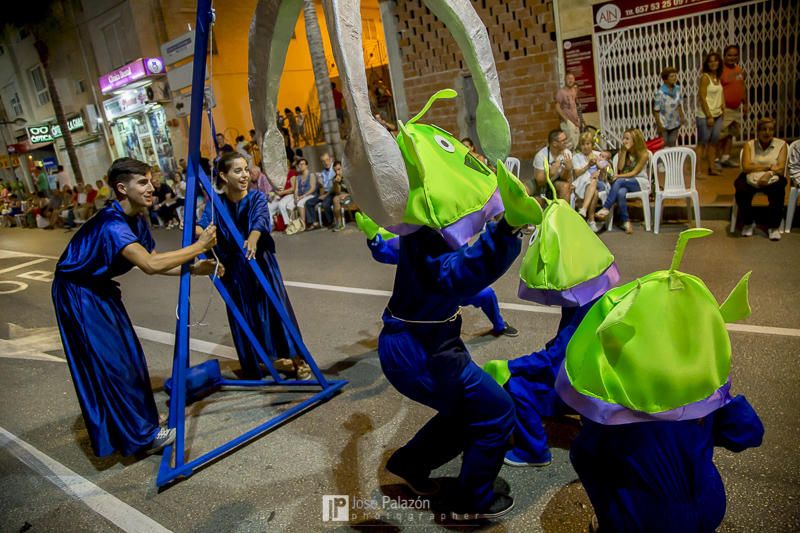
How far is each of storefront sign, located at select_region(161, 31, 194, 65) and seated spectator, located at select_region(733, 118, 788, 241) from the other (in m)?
14.8

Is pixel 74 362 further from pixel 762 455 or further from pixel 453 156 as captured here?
pixel 762 455

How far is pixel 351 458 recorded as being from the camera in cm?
Result: 305

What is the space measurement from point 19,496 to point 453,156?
335 cm

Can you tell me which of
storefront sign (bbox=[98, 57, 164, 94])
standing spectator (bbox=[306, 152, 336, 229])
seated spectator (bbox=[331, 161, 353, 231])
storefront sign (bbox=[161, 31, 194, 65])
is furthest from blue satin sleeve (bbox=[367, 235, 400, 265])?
storefront sign (bbox=[98, 57, 164, 94])

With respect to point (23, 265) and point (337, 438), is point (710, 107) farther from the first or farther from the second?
point (23, 265)

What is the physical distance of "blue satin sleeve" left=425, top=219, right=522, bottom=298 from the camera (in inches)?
70.4

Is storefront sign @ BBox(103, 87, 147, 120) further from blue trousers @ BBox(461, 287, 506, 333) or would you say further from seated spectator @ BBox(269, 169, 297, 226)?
blue trousers @ BBox(461, 287, 506, 333)

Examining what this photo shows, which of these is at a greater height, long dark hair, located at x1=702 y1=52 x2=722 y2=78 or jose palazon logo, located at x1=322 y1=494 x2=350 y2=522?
long dark hair, located at x1=702 y1=52 x2=722 y2=78

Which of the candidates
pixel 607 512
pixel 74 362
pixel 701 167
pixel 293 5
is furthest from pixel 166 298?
pixel 701 167

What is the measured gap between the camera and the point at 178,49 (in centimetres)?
1634

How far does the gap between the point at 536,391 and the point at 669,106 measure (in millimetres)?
7416

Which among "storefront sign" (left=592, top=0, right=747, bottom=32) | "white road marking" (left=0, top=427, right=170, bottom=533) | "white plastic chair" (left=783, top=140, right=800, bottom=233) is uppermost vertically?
"storefront sign" (left=592, top=0, right=747, bottom=32)

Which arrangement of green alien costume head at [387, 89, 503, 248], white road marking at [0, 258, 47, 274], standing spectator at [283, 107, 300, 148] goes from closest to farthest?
green alien costume head at [387, 89, 503, 248] < white road marking at [0, 258, 47, 274] < standing spectator at [283, 107, 300, 148]

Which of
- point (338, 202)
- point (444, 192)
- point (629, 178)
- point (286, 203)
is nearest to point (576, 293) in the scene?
point (444, 192)
